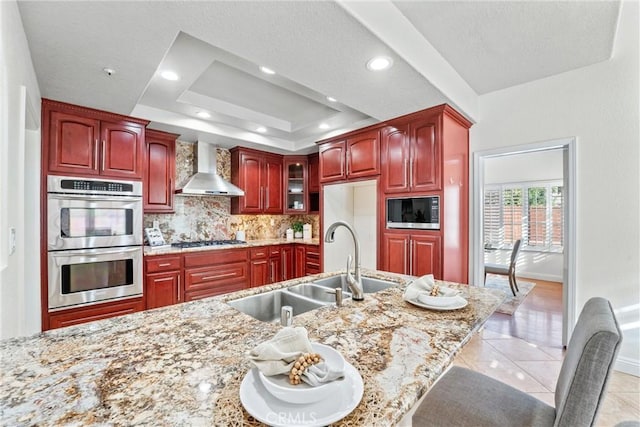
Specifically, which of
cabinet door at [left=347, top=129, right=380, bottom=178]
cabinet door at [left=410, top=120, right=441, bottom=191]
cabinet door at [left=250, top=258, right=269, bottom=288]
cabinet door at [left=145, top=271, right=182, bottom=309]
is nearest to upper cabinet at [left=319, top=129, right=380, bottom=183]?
cabinet door at [left=347, top=129, right=380, bottom=178]

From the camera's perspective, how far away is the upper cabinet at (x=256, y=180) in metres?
4.14

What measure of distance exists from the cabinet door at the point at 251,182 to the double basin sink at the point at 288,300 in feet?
8.60

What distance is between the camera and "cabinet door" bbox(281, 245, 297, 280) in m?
4.14

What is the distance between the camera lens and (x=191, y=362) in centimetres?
82

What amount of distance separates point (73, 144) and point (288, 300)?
2.51m

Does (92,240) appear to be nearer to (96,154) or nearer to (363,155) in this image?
(96,154)

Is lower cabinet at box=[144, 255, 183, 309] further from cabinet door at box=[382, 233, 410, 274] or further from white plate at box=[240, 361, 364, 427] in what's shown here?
white plate at box=[240, 361, 364, 427]

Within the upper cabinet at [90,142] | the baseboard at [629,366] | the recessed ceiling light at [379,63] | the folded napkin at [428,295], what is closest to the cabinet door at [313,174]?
the upper cabinet at [90,142]

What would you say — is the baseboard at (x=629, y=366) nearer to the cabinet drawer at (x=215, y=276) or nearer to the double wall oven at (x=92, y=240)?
the cabinet drawer at (x=215, y=276)

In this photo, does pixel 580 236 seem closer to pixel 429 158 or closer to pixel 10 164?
pixel 429 158

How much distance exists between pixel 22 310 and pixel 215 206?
261 cm

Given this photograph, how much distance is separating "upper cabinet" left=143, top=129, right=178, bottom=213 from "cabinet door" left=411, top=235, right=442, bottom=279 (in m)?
2.89

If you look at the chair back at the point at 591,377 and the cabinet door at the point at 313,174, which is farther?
the cabinet door at the point at 313,174

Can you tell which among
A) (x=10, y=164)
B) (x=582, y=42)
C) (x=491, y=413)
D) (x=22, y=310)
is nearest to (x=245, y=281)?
(x=22, y=310)
